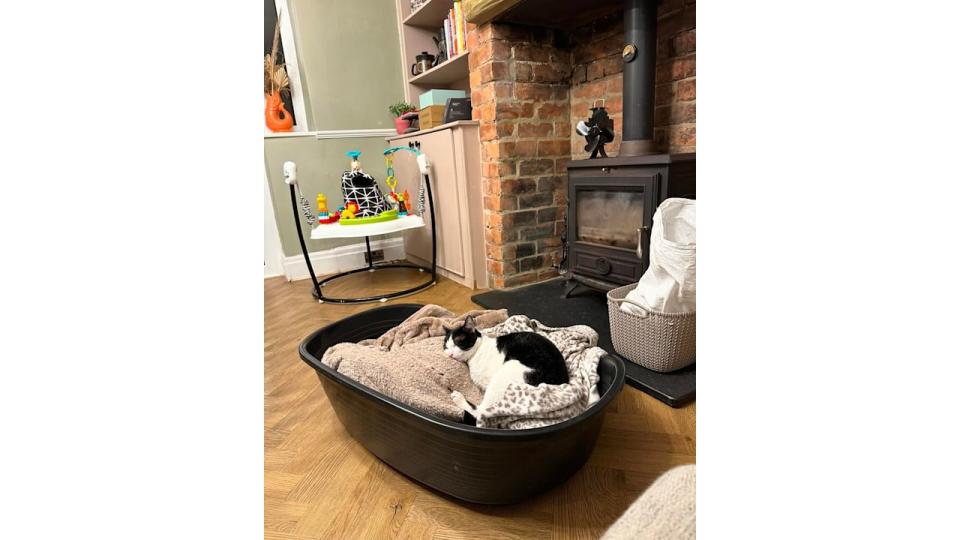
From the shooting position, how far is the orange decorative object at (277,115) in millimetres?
2710

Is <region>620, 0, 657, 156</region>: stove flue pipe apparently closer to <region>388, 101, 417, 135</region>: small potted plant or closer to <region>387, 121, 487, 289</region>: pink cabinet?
<region>387, 121, 487, 289</region>: pink cabinet

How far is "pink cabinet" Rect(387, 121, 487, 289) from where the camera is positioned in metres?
2.23

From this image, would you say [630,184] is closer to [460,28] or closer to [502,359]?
[502,359]

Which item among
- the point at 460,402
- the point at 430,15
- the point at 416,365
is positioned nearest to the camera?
the point at 460,402

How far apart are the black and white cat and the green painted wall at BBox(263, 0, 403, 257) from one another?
78.8 inches

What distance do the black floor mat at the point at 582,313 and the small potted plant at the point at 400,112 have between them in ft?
4.18

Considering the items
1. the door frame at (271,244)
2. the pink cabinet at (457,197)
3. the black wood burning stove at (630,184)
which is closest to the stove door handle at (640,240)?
the black wood burning stove at (630,184)

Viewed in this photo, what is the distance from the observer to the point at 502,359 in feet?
3.69

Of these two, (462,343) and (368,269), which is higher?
(462,343)

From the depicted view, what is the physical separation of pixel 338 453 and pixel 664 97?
174 centimetres

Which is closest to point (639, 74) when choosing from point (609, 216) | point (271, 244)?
point (609, 216)

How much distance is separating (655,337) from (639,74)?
100cm
